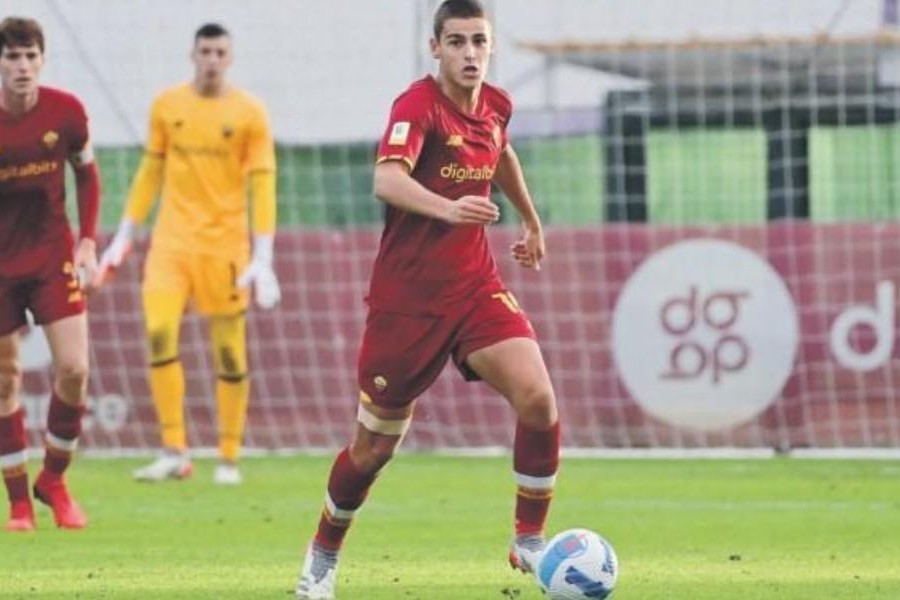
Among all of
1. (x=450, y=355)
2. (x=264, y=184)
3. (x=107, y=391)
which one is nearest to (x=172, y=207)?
(x=264, y=184)

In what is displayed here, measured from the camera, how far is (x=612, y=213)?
57.7 ft

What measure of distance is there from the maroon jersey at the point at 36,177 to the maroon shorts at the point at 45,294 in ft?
0.12

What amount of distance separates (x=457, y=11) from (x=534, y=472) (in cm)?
155

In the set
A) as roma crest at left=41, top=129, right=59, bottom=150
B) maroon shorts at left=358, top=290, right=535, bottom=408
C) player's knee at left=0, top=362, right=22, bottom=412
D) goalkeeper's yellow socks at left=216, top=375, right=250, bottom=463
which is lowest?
goalkeeper's yellow socks at left=216, top=375, right=250, bottom=463

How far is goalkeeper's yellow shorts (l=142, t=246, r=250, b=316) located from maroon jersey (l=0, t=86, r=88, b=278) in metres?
3.05

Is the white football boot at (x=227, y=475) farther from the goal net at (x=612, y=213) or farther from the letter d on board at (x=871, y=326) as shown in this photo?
the letter d on board at (x=871, y=326)

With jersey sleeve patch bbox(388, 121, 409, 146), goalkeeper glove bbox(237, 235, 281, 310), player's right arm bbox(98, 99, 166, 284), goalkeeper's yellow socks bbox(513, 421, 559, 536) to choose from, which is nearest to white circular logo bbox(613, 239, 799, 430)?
goalkeeper glove bbox(237, 235, 281, 310)

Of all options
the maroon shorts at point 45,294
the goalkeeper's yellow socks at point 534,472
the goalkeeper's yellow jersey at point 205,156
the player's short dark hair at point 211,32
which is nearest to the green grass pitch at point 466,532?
the goalkeeper's yellow socks at point 534,472

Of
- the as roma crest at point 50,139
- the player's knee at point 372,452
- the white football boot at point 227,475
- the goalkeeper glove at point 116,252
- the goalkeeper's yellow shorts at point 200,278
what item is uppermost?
the as roma crest at point 50,139

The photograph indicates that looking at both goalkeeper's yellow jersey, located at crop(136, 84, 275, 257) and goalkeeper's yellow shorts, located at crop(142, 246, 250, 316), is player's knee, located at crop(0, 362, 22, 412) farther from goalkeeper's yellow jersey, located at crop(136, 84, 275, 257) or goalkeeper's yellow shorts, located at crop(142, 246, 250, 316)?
goalkeeper's yellow jersey, located at crop(136, 84, 275, 257)

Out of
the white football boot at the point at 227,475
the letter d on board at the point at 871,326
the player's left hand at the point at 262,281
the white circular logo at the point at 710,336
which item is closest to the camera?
the player's left hand at the point at 262,281

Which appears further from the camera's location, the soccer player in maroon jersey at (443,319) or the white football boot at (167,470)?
the white football boot at (167,470)

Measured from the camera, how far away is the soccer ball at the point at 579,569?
815 centimetres

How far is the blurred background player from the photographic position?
14492 millimetres
